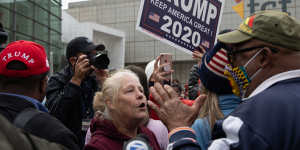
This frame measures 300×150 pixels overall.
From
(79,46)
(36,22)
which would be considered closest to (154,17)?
(79,46)

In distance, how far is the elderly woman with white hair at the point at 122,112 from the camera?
2.34 meters

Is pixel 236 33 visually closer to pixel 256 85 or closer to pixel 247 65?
pixel 247 65

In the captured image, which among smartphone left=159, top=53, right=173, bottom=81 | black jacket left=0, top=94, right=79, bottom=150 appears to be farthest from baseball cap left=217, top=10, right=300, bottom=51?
smartphone left=159, top=53, right=173, bottom=81

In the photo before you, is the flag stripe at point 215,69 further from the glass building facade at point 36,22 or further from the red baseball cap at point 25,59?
the glass building facade at point 36,22

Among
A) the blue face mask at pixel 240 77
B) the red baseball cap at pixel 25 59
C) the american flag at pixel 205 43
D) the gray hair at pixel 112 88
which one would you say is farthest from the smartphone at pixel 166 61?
Result: the red baseball cap at pixel 25 59

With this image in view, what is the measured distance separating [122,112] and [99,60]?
0.72 meters

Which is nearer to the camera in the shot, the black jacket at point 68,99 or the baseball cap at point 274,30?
the baseball cap at point 274,30

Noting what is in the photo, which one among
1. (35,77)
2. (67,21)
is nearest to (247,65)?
(35,77)

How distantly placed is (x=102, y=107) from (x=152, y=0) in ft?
5.85

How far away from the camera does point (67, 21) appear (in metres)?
23.4

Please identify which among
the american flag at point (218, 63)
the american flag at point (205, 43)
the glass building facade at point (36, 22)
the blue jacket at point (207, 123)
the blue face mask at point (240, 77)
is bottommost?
the blue jacket at point (207, 123)

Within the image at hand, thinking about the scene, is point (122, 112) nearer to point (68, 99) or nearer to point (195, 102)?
point (68, 99)

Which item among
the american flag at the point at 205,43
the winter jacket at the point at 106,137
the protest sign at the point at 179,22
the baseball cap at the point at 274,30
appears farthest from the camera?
the american flag at the point at 205,43

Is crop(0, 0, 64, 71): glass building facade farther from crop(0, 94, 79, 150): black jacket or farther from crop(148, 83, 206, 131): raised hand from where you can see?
crop(148, 83, 206, 131): raised hand
